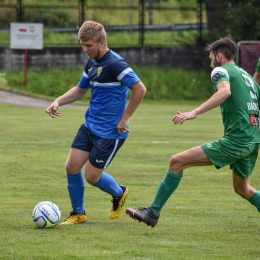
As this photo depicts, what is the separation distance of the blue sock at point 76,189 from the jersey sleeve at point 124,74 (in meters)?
1.05

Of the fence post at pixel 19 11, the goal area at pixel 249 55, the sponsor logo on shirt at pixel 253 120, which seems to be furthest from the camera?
the fence post at pixel 19 11

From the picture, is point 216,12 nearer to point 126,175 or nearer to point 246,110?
point 126,175

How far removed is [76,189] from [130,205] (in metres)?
1.26

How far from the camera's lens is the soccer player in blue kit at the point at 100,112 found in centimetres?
738

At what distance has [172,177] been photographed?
23.4 ft

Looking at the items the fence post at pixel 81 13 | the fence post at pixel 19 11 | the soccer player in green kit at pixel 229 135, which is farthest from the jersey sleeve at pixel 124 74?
the fence post at pixel 81 13

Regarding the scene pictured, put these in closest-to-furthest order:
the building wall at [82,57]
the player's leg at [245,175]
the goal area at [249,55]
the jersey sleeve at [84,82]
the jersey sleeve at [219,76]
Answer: the jersey sleeve at [219,76]
the player's leg at [245,175]
the jersey sleeve at [84,82]
the goal area at [249,55]
the building wall at [82,57]

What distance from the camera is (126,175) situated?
1126 cm

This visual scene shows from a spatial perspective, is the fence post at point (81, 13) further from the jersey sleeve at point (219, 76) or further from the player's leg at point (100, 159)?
the jersey sleeve at point (219, 76)

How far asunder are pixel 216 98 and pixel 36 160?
651 cm

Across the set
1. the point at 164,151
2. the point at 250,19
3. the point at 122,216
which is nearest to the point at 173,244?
the point at 122,216

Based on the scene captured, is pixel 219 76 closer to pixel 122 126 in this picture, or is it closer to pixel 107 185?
pixel 122 126

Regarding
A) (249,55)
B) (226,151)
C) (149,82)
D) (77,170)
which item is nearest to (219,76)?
(226,151)

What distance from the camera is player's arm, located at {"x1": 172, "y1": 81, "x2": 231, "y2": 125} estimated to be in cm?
645
